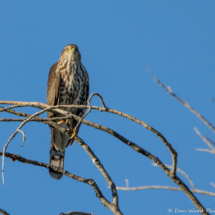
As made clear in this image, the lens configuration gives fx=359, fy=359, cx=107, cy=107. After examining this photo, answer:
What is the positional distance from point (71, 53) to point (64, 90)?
0.90 m

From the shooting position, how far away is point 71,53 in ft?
22.5

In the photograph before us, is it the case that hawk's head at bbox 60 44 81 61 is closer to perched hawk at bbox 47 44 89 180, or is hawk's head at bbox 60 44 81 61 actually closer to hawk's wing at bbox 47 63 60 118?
perched hawk at bbox 47 44 89 180

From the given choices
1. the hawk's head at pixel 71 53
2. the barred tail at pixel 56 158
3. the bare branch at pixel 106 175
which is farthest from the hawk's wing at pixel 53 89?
the bare branch at pixel 106 175

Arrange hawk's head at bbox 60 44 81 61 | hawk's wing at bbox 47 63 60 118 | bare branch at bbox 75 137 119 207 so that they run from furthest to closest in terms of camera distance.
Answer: hawk's head at bbox 60 44 81 61
hawk's wing at bbox 47 63 60 118
bare branch at bbox 75 137 119 207

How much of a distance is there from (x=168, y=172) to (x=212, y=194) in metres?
0.50

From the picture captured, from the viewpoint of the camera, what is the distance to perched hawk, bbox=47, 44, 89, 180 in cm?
633

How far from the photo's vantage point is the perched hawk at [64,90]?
20.8 ft

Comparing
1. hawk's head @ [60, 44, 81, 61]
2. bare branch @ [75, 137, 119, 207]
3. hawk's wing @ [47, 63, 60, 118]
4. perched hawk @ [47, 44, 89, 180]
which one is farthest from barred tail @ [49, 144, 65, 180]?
bare branch @ [75, 137, 119, 207]

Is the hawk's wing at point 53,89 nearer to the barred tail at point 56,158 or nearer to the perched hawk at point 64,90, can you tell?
the perched hawk at point 64,90

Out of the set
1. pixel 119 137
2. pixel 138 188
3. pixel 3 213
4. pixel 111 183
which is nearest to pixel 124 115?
pixel 119 137

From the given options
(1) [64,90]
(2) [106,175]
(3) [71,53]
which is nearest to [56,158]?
(1) [64,90]

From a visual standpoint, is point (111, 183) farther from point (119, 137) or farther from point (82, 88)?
point (82, 88)

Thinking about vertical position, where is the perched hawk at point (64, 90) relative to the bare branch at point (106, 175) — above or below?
above

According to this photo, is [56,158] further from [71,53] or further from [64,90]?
[71,53]
